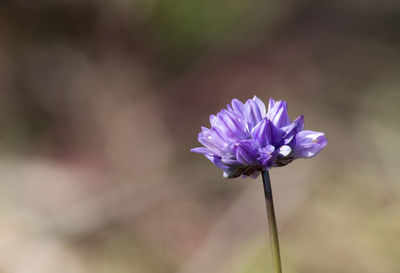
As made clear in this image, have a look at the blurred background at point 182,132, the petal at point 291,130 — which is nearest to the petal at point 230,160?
the petal at point 291,130

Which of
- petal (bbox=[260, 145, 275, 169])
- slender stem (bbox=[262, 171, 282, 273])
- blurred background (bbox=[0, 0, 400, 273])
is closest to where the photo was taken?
slender stem (bbox=[262, 171, 282, 273])

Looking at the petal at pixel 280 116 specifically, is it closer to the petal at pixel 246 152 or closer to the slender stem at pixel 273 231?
→ the petal at pixel 246 152

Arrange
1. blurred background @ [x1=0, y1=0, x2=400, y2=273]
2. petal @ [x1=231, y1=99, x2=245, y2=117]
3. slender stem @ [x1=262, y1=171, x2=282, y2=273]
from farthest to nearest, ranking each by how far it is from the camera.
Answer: blurred background @ [x1=0, y1=0, x2=400, y2=273], petal @ [x1=231, y1=99, x2=245, y2=117], slender stem @ [x1=262, y1=171, x2=282, y2=273]

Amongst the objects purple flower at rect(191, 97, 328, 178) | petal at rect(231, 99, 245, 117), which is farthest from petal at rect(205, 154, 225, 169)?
petal at rect(231, 99, 245, 117)

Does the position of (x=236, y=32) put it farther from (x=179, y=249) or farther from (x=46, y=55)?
(x=179, y=249)

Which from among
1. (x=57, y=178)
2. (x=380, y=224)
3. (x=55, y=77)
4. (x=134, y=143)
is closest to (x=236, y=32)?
(x=134, y=143)

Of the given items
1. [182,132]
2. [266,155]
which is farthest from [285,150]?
[182,132]

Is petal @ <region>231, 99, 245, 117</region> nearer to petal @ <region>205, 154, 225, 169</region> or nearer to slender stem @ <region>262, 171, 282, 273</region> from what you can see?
petal @ <region>205, 154, 225, 169</region>
